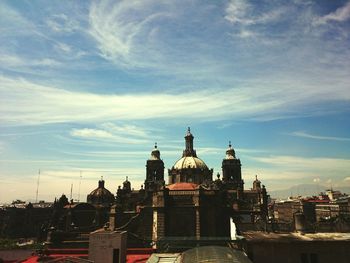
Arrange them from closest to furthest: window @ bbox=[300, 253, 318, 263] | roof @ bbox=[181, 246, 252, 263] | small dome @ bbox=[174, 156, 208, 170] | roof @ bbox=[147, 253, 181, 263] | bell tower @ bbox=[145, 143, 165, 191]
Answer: roof @ bbox=[181, 246, 252, 263] → window @ bbox=[300, 253, 318, 263] → roof @ bbox=[147, 253, 181, 263] → small dome @ bbox=[174, 156, 208, 170] → bell tower @ bbox=[145, 143, 165, 191]

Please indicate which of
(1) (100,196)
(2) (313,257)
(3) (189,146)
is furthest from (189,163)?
(2) (313,257)

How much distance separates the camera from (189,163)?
54000 mm

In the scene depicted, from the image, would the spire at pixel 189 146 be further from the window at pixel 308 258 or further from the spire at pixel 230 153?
the window at pixel 308 258

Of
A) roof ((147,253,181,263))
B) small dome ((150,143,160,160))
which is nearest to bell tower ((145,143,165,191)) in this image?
small dome ((150,143,160,160))

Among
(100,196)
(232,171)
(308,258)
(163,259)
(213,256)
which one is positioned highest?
(232,171)

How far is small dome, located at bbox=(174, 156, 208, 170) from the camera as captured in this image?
176 feet

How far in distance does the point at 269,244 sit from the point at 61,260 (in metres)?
10.7

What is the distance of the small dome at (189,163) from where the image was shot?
176 ft

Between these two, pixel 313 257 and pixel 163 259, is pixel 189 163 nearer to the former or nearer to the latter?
pixel 163 259

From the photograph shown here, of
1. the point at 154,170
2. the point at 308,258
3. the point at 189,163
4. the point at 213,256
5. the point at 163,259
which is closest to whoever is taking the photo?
the point at 213,256

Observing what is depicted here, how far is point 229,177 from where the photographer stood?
62094 millimetres

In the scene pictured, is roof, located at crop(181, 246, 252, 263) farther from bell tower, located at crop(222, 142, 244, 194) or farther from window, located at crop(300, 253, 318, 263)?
bell tower, located at crop(222, 142, 244, 194)

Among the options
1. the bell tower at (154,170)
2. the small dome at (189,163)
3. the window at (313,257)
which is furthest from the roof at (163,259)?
the bell tower at (154,170)

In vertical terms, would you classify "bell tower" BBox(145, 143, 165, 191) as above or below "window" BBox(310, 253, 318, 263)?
above
